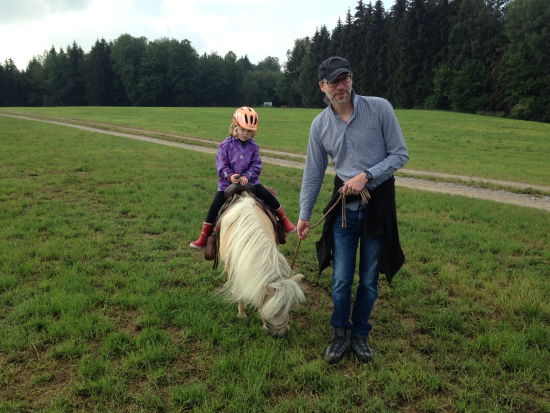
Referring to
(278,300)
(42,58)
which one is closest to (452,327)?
(278,300)

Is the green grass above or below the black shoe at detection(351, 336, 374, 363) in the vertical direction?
above

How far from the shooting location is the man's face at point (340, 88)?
348cm

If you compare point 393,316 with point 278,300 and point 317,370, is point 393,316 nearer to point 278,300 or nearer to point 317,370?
point 317,370

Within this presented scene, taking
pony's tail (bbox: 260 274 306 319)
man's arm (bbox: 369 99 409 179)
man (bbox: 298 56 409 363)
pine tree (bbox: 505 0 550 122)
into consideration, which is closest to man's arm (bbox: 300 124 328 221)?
man (bbox: 298 56 409 363)

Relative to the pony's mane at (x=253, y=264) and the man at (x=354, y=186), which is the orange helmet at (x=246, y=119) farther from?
the man at (x=354, y=186)

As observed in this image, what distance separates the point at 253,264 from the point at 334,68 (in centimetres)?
199

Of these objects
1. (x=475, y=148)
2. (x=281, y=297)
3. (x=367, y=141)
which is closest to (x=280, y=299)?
(x=281, y=297)

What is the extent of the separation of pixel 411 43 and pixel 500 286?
238 ft

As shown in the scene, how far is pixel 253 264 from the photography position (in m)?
3.95

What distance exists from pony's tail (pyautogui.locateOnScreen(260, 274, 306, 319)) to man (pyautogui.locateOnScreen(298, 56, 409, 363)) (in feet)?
1.62

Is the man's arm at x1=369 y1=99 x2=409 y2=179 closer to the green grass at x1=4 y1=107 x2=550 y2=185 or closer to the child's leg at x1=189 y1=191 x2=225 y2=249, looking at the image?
the child's leg at x1=189 y1=191 x2=225 y2=249

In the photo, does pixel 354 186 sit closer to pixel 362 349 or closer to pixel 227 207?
pixel 362 349

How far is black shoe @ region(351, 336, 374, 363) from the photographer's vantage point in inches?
153

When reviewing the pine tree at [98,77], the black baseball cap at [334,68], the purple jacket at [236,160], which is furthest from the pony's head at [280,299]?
the pine tree at [98,77]
